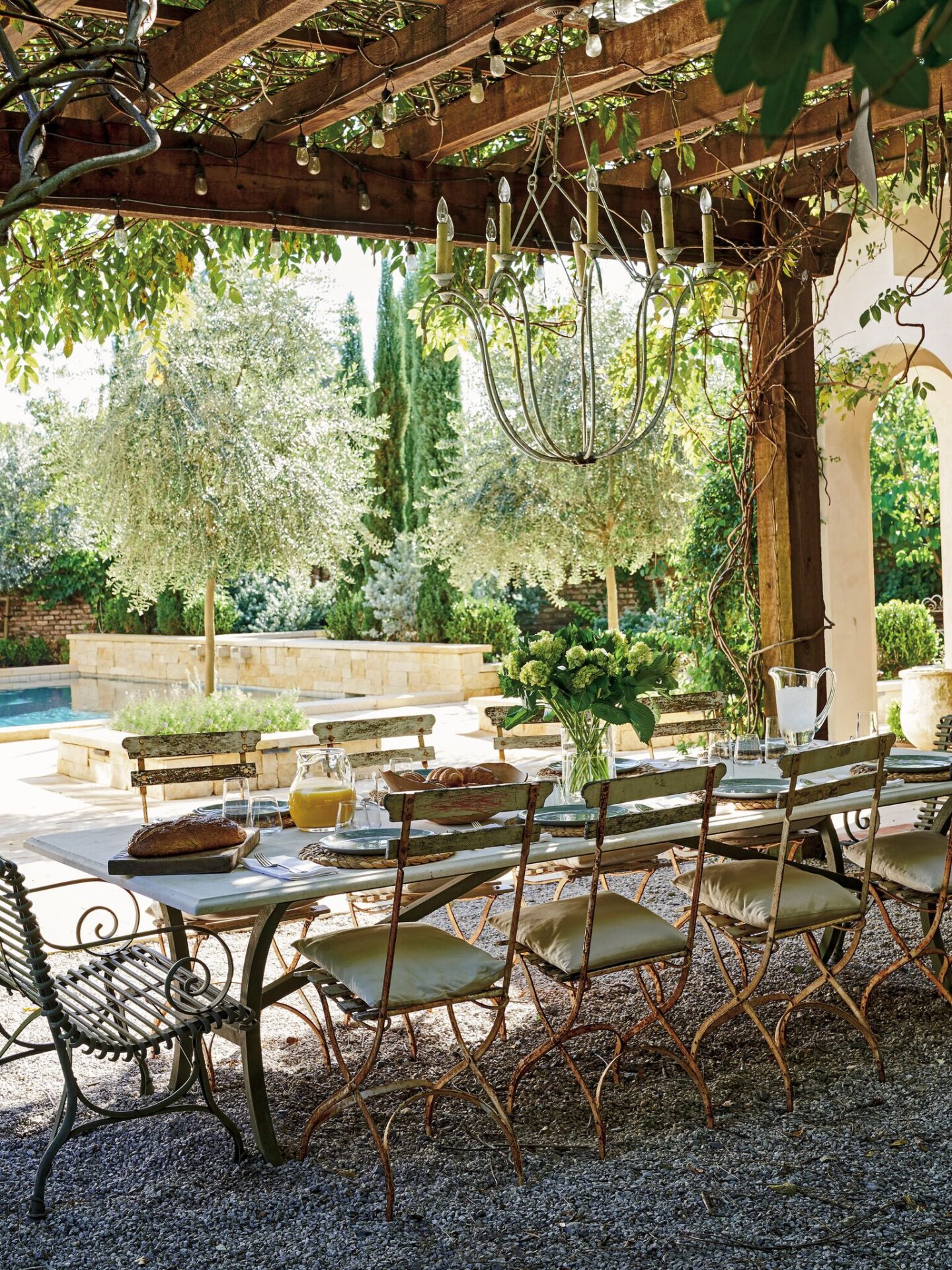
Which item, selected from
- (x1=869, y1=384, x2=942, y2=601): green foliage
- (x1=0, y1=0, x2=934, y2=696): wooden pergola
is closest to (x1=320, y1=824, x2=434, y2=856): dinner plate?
(x1=0, y1=0, x2=934, y2=696): wooden pergola

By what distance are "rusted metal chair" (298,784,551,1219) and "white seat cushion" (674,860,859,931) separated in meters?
0.74

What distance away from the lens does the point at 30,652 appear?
2056cm

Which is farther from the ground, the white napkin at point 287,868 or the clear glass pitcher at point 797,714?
the clear glass pitcher at point 797,714

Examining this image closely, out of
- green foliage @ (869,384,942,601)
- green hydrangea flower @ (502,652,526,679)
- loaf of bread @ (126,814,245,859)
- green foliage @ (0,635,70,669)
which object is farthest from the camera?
green foliage @ (0,635,70,669)

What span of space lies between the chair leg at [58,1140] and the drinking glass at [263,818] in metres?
Answer: 0.74

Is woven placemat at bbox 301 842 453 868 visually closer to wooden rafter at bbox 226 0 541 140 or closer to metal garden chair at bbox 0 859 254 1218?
metal garden chair at bbox 0 859 254 1218

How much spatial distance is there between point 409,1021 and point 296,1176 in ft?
2.79

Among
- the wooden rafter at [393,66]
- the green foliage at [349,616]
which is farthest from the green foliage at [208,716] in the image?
the green foliage at [349,616]

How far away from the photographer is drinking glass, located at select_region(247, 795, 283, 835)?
3.38 metres

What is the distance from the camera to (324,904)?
4.03 m

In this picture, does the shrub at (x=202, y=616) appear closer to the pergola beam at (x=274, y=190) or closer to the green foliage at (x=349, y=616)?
the green foliage at (x=349, y=616)

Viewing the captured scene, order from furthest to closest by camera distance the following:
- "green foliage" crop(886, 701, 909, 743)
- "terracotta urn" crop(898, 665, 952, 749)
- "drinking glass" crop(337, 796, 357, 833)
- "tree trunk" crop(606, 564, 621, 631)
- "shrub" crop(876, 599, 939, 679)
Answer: "tree trunk" crop(606, 564, 621, 631) < "shrub" crop(876, 599, 939, 679) < "green foliage" crop(886, 701, 909, 743) < "terracotta urn" crop(898, 665, 952, 749) < "drinking glass" crop(337, 796, 357, 833)

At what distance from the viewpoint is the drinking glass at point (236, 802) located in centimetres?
342

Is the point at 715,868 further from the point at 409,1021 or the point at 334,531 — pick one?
the point at 334,531
